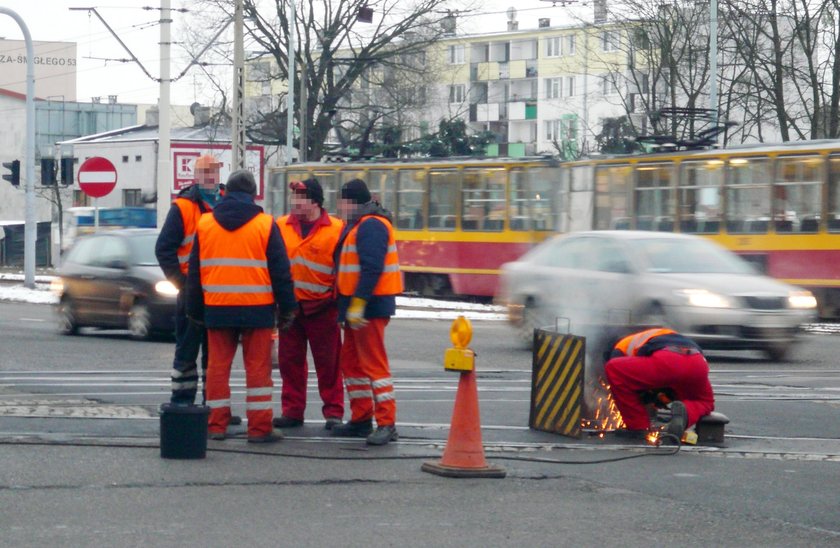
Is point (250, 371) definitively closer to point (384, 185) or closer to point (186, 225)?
point (186, 225)

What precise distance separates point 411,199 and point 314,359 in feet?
74.2

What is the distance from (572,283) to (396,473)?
9041 mm

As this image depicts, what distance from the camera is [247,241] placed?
9.62 meters

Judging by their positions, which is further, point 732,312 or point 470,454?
point 732,312

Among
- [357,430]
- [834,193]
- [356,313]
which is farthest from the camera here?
[834,193]

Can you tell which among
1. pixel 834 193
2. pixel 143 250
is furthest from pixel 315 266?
pixel 834 193

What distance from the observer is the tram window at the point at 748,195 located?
26.4m

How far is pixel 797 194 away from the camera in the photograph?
25.9m

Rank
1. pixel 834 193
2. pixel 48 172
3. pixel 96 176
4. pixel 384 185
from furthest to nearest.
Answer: pixel 384 185, pixel 48 172, pixel 96 176, pixel 834 193

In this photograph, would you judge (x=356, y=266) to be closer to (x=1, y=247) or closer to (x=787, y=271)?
(x=787, y=271)

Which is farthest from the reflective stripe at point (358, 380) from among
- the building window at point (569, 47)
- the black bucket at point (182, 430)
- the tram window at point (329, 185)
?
the building window at point (569, 47)

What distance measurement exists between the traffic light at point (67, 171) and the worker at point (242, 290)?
76.0ft

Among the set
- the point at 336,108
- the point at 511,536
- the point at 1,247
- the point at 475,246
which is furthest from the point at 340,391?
the point at 1,247

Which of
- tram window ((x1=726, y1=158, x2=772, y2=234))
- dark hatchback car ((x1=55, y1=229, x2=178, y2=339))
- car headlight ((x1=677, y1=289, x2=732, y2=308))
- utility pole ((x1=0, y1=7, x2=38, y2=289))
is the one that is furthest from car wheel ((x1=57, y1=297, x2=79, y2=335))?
utility pole ((x1=0, y1=7, x2=38, y2=289))
